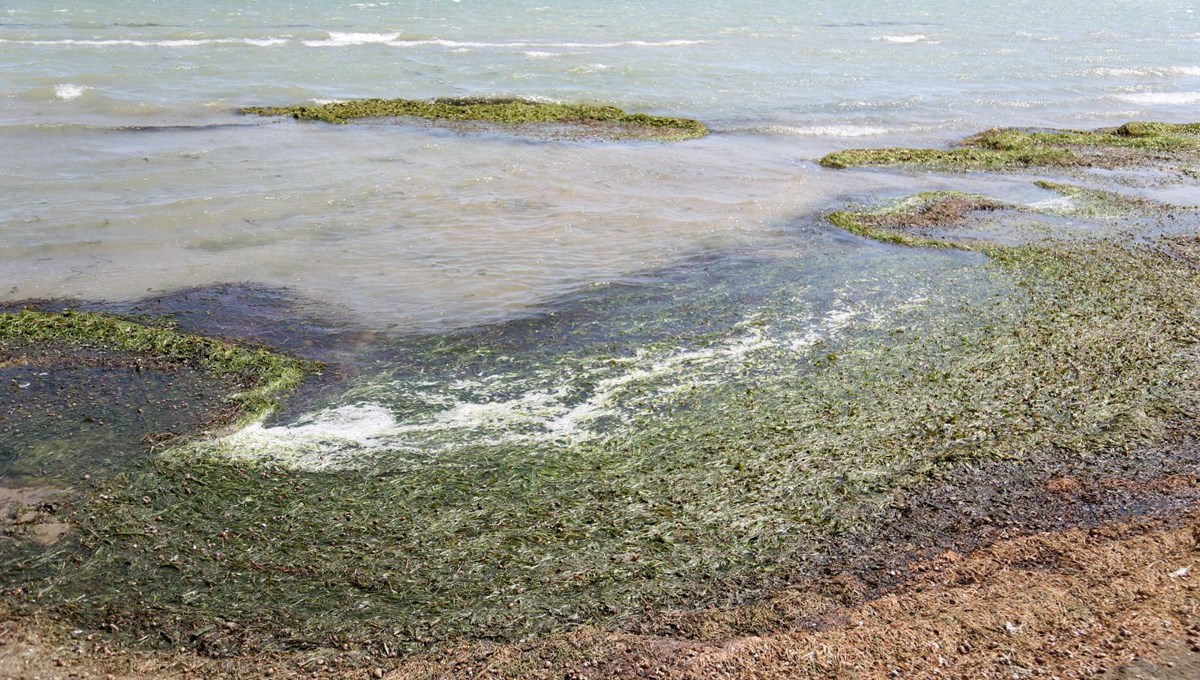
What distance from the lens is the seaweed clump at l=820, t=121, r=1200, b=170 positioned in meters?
18.8

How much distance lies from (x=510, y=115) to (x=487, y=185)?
593 centimetres

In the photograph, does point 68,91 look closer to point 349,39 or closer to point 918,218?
point 349,39

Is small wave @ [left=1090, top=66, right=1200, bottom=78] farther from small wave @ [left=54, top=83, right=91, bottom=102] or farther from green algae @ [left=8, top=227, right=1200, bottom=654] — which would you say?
small wave @ [left=54, top=83, right=91, bottom=102]

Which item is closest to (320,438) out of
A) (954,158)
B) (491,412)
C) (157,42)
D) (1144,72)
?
(491,412)

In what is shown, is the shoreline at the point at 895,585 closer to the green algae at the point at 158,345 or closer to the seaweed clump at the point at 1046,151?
the green algae at the point at 158,345

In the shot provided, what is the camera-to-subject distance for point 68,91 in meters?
22.8

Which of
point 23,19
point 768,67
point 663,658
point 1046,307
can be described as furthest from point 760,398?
point 23,19

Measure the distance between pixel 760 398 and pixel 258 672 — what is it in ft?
16.3

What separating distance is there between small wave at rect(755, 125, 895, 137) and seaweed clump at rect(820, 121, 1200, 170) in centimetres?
209

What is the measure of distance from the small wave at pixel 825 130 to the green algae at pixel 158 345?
1503 centimetres

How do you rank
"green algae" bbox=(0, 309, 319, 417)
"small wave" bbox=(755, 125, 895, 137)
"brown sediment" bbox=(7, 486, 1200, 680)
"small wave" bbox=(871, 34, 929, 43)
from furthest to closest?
"small wave" bbox=(871, 34, 929, 43) → "small wave" bbox=(755, 125, 895, 137) → "green algae" bbox=(0, 309, 319, 417) → "brown sediment" bbox=(7, 486, 1200, 680)

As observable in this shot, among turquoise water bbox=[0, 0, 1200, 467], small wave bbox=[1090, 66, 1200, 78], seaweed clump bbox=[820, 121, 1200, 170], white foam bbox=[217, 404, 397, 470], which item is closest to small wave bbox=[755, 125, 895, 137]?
turquoise water bbox=[0, 0, 1200, 467]

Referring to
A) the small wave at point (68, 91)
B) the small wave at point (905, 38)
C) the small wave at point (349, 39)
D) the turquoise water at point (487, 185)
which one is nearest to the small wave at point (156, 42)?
the turquoise water at point (487, 185)

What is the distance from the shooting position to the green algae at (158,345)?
9047mm
